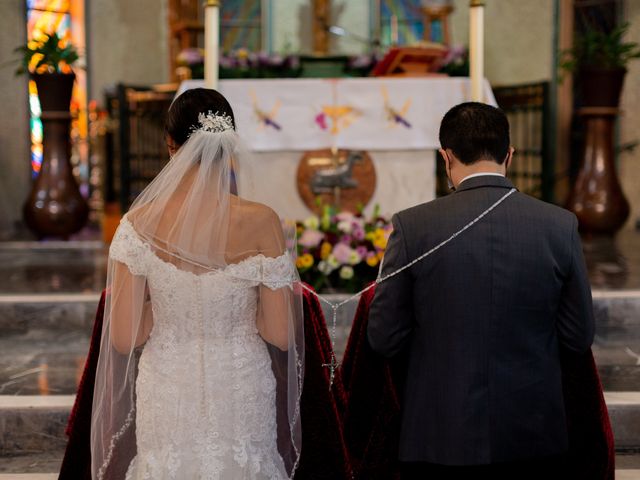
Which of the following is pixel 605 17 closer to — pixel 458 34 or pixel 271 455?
pixel 458 34

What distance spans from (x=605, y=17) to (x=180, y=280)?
7892 millimetres

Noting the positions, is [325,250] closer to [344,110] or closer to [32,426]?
[344,110]

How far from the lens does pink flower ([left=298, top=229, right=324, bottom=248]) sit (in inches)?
202

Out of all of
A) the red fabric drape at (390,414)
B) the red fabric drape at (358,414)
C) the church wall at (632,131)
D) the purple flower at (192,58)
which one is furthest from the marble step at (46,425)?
the church wall at (632,131)

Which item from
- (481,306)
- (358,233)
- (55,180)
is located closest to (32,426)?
(358,233)

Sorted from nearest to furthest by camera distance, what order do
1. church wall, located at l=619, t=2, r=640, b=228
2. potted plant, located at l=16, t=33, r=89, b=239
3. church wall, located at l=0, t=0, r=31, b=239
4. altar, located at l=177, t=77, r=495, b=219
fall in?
altar, located at l=177, t=77, r=495, b=219 < potted plant, located at l=16, t=33, r=89, b=239 < church wall, located at l=619, t=2, r=640, b=228 < church wall, located at l=0, t=0, r=31, b=239

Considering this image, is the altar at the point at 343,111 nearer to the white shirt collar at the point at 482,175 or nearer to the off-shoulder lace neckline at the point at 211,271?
the off-shoulder lace neckline at the point at 211,271

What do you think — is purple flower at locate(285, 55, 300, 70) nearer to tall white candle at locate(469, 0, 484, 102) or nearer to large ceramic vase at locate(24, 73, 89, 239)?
Answer: large ceramic vase at locate(24, 73, 89, 239)

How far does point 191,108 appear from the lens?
8.43 feet

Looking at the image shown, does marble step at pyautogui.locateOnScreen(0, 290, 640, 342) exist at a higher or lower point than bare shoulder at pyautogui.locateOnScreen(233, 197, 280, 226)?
lower

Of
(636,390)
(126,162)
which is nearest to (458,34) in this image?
(126,162)

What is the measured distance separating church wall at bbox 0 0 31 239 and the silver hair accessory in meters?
7.28

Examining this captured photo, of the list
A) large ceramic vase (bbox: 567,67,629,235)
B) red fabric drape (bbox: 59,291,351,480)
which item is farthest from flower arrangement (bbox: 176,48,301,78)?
red fabric drape (bbox: 59,291,351,480)

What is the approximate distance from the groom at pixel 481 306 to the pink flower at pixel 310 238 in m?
2.73
